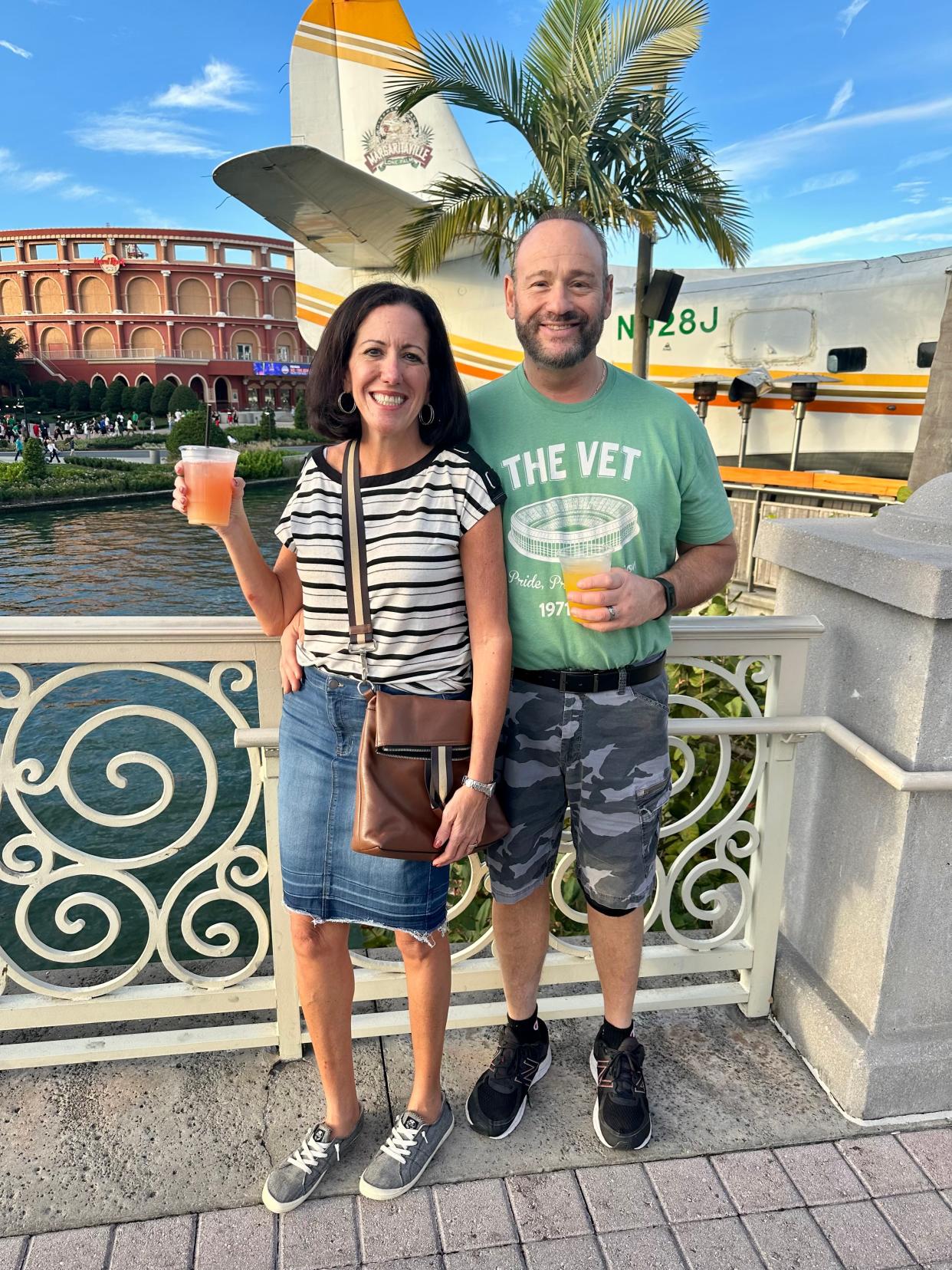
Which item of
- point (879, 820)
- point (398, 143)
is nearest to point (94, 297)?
point (398, 143)

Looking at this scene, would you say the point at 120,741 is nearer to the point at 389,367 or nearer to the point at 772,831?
the point at 772,831

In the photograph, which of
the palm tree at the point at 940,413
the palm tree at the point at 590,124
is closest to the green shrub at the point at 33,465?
the palm tree at the point at 590,124

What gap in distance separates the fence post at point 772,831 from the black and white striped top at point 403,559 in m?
0.87

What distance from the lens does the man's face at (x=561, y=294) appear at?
60.7 inches

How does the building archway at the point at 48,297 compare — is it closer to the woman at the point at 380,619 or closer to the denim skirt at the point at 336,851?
the woman at the point at 380,619

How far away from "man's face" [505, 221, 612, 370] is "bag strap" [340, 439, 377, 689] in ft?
1.44

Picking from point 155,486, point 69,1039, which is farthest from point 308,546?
point 155,486

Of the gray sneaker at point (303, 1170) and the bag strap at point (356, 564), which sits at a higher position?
the bag strap at point (356, 564)

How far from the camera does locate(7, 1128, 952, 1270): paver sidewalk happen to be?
1.50m

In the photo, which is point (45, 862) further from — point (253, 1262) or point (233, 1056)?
point (253, 1262)

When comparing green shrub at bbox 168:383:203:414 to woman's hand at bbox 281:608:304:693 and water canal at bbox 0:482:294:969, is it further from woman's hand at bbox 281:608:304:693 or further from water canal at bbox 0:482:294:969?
woman's hand at bbox 281:608:304:693

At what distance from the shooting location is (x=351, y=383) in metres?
1.50

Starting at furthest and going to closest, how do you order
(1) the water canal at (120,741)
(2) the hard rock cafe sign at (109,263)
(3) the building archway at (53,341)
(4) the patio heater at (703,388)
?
(3) the building archway at (53,341)
(2) the hard rock cafe sign at (109,263)
(4) the patio heater at (703,388)
(1) the water canal at (120,741)

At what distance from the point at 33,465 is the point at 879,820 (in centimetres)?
2405
